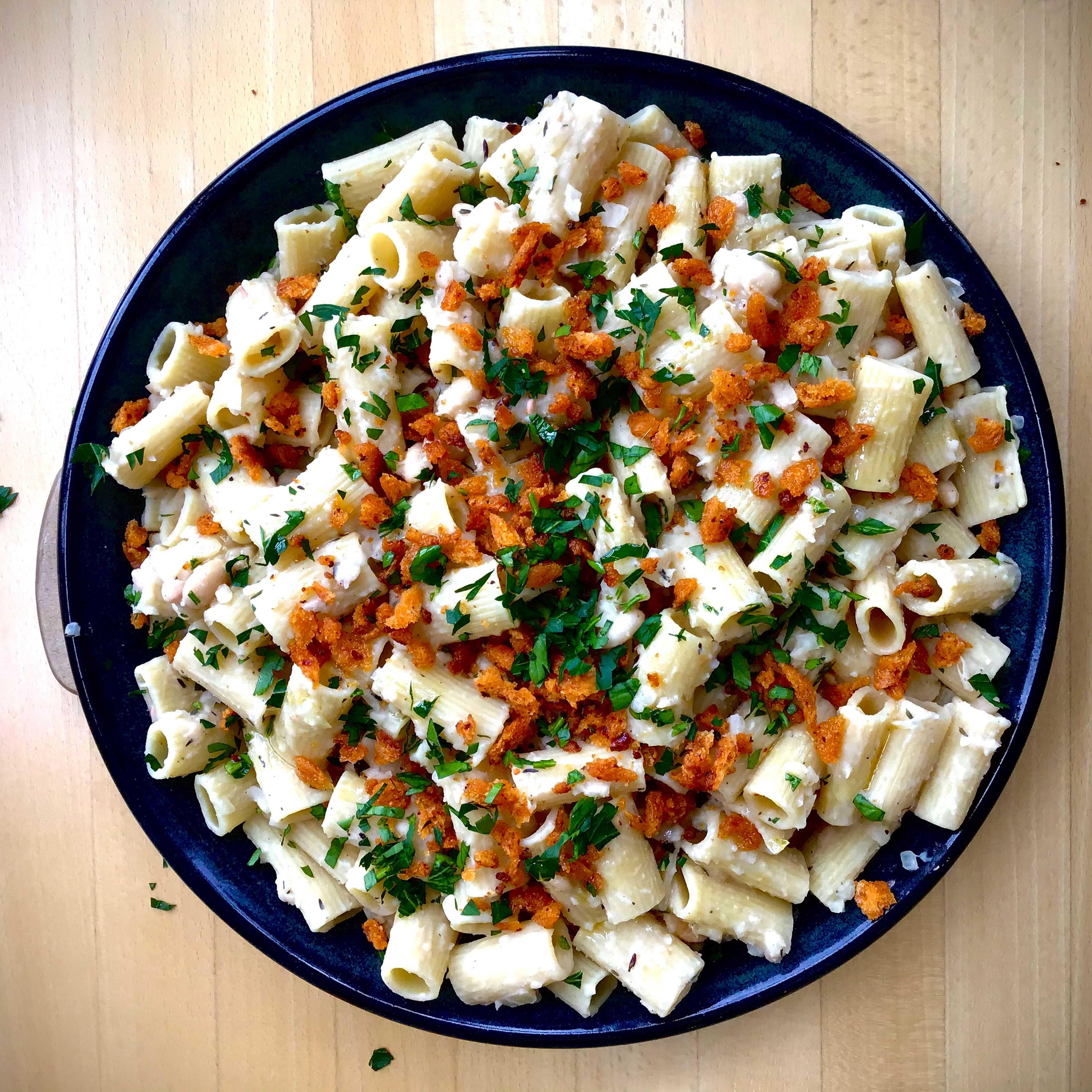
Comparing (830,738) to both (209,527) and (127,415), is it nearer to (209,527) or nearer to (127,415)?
(209,527)

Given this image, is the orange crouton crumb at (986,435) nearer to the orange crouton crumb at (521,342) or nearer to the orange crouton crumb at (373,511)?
the orange crouton crumb at (521,342)

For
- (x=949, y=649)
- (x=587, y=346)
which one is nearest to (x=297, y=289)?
(x=587, y=346)

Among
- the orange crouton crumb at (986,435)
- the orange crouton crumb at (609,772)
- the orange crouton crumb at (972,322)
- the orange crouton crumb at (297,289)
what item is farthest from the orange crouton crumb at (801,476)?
the orange crouton crumb at (297,289)

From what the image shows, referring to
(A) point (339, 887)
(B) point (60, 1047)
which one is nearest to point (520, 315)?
(A) point (339, 887)

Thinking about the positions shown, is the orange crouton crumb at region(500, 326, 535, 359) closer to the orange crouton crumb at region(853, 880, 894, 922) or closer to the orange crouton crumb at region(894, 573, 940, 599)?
the orange crouton crumb at region(894, 573, 940, 599)

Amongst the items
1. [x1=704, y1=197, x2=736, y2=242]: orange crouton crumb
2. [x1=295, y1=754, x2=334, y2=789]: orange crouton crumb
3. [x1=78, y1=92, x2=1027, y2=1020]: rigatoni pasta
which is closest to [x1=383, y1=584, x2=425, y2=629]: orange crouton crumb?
[x1=78, y1=92, x2=1027, y2=1020]: rigatoni pasta
